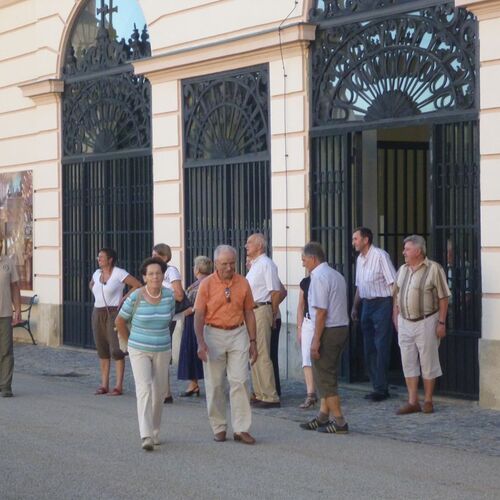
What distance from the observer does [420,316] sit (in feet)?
44.0

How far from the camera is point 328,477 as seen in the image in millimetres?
9906

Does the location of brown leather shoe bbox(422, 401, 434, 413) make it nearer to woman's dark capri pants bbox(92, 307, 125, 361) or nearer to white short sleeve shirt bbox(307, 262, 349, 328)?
white short sleeve shirt bbox(307, 262, 349, 328)

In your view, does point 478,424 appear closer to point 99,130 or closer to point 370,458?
point 370,458

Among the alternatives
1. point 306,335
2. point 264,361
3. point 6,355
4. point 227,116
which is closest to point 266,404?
point 264,361

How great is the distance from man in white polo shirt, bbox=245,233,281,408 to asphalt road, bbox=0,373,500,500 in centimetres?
72

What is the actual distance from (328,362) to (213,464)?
6.08ft

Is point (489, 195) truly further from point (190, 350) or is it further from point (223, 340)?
point (190, 350)

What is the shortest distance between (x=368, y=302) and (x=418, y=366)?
124cm

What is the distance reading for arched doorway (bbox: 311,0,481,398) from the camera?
14.0 meters

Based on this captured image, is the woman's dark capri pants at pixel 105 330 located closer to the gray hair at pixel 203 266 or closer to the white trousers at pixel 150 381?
the gray hair at pixel 203 266

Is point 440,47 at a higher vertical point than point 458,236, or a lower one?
higher

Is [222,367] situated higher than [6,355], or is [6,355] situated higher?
[222,367]

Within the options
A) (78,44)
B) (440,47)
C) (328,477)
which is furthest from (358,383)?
(78,44)

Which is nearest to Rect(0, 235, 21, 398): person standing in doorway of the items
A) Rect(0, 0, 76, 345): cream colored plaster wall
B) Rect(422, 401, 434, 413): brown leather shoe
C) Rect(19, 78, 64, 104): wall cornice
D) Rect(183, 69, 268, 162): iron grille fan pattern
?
Rect(183, 69, 268, 162): iron grille fan pattern
